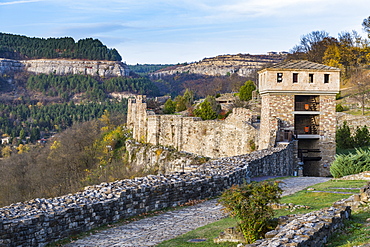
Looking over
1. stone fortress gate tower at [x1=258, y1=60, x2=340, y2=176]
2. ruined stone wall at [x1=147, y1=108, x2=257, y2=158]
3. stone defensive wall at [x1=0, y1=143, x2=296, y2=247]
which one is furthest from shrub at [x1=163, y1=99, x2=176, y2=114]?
stone defensive wall at [x1=0, y1=143, x2=296, y2=247]

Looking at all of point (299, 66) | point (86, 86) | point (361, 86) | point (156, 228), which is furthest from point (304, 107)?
point (86, 86)

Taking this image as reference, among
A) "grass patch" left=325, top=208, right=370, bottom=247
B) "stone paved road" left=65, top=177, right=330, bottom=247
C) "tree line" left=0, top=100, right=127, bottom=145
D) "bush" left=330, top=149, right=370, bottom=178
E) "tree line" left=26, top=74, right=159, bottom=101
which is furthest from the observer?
"tree line" left=26, top=74, right=159, bottom=101

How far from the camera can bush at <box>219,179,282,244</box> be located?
8.28 m

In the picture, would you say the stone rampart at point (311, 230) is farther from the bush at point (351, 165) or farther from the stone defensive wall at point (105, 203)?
the bush at point (351, 165)

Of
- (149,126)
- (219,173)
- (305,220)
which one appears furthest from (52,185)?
(305,220)

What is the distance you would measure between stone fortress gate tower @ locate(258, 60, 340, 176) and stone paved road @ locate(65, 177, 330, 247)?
14.1m

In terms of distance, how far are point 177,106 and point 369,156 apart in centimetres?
4429

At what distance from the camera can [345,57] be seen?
2516 inches

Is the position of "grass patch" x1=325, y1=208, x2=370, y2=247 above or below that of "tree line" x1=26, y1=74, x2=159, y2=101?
below

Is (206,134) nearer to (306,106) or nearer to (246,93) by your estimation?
(306,106)

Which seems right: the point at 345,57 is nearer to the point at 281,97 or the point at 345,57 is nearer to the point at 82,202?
the point at 281,97

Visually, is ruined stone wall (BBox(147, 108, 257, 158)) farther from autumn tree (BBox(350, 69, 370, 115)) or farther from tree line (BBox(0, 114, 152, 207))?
autumn tree (BBox(350, 69, 370, 115))

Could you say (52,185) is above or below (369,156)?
below

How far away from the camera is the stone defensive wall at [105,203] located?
342 inches
